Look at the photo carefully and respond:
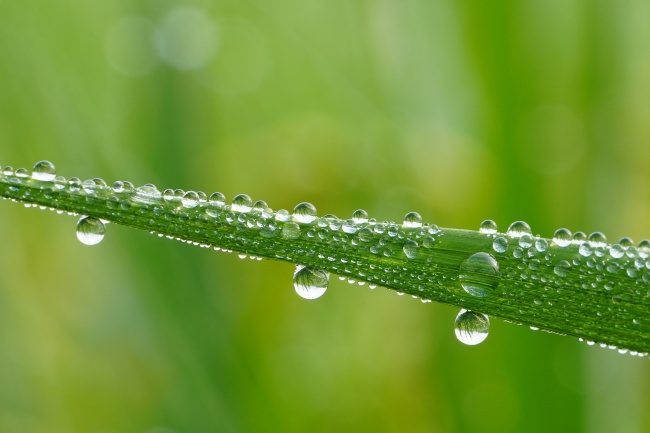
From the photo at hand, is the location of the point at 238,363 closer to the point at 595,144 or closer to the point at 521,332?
the point at 521,332

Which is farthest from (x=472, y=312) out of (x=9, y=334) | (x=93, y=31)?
(x=93, y=31)

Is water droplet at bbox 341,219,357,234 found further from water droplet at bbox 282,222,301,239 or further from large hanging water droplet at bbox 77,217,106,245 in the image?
large hanging water droplet at bbox 77,217,106,245

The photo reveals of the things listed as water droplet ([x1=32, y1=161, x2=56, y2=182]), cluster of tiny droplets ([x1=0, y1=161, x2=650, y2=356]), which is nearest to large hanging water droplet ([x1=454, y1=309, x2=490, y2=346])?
cluster of tiny droplets ([x1=0, y1=161, x2=650, y2=356])

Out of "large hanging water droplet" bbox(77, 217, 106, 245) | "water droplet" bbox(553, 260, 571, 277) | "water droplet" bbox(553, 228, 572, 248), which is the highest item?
"water droplet" bbox(553, 228, 572, 248)

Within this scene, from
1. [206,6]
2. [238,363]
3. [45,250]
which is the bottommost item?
[238,363]

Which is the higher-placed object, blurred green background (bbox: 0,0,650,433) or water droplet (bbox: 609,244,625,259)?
blurred green background (bbox: 0,0,650,433)

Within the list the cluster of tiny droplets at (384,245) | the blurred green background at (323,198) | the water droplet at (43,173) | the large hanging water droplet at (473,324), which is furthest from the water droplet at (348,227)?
the blurred green background at (323,198)

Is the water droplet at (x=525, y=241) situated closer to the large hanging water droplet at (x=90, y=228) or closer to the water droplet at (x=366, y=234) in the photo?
the water droplet at (x=366, y=234)
